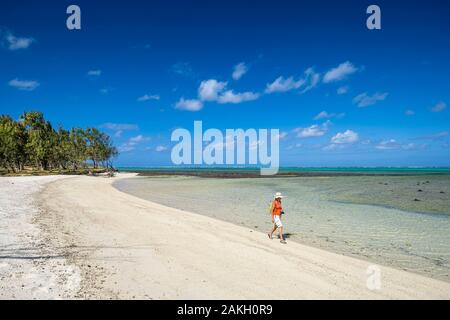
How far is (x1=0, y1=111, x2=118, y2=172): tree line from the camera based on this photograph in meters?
73.5

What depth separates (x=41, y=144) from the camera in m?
81.7

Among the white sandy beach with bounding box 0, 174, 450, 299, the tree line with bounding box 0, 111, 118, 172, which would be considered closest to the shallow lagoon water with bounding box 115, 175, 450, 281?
the white sandy beach with bounding box 0, 174, 450, 299

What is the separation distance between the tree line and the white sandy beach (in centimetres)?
7419

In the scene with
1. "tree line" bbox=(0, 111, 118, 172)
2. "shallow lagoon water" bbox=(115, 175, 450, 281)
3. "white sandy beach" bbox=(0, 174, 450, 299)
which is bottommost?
"shallow lagoon water" bbox=(115, 175, 450, 281)

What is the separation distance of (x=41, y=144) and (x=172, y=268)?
88.7 metres

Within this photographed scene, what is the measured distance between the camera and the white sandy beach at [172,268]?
703 cm

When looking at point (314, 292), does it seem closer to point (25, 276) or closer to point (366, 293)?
point (366, 293)

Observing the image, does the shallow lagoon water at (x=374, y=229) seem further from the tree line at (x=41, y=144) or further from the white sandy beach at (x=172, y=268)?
the tree line at (x=41, y=144)

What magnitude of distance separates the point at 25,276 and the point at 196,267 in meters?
4.40

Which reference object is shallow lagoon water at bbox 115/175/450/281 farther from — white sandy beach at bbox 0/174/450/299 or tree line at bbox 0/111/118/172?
tree line at bbox 0/111/118/172

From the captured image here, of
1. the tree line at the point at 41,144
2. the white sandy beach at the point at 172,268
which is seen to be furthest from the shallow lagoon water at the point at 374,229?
the tree line at the point at 41,144

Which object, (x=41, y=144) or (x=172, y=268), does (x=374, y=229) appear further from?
(x=41, y=144)
